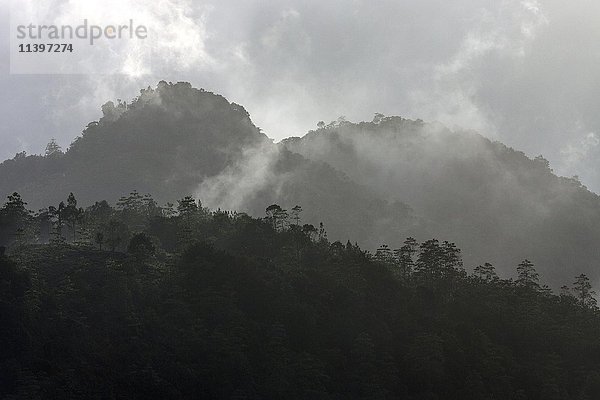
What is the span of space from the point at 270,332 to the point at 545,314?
61988 millimetres

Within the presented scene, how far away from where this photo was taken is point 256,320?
148 m

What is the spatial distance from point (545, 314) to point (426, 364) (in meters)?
38.8

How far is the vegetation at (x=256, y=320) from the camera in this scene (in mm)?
126250

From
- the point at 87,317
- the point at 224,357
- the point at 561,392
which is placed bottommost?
the point at 561,392

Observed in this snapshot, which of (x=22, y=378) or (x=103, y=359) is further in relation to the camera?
(x=103, y=359)

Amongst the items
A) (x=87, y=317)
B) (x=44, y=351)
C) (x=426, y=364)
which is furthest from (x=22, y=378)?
(x=426, y=364)

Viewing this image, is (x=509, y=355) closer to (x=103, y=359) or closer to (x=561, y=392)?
(x=561, y=392)

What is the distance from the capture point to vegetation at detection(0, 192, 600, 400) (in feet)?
414

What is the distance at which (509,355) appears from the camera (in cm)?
15375

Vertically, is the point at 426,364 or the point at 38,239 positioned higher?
the point at 38,239

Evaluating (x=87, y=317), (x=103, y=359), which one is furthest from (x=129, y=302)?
(x=103, y=359)

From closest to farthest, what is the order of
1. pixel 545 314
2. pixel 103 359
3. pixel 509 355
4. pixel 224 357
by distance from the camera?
pixel 103 359
pixel 224 357
pixel 509 355
pixel 545 314

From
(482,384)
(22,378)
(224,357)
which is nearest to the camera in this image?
(22,378)

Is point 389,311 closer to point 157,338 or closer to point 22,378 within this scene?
point 157,338
